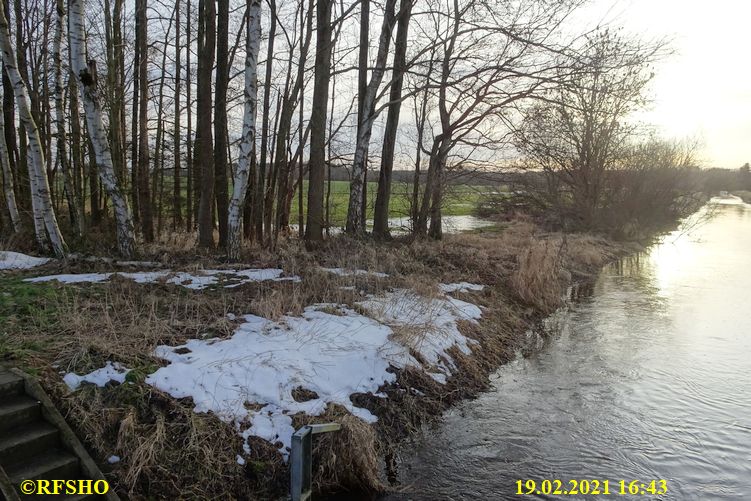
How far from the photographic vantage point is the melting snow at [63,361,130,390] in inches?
181

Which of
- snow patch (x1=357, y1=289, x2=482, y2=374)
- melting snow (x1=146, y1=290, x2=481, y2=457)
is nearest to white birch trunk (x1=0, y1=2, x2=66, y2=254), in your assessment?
melting snow (x1=146, y1=290, x2=481, y2=457)

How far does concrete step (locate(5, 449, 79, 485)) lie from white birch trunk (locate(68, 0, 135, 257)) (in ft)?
22.2

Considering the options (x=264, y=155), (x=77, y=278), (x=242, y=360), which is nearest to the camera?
(x=242, y=360)

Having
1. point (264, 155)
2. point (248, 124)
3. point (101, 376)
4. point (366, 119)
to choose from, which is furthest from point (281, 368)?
point (264, 155)

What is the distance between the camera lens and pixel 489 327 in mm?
9484

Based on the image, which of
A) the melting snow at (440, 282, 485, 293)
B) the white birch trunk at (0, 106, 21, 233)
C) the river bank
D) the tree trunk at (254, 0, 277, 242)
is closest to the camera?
the river bank

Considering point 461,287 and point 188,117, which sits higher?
point 188,117

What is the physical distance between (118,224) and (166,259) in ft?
3.98

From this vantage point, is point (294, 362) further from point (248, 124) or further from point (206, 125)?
point (206, 125)

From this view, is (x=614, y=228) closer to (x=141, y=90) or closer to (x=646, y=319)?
(x=646, y=319)

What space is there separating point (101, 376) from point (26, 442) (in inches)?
38.3

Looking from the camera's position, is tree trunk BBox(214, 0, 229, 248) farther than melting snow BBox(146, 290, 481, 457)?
Yes

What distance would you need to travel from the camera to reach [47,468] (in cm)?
372

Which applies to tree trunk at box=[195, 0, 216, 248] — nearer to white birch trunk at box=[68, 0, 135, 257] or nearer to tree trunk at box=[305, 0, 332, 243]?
white birch trunk at box=[68, 0, 135, 257]
